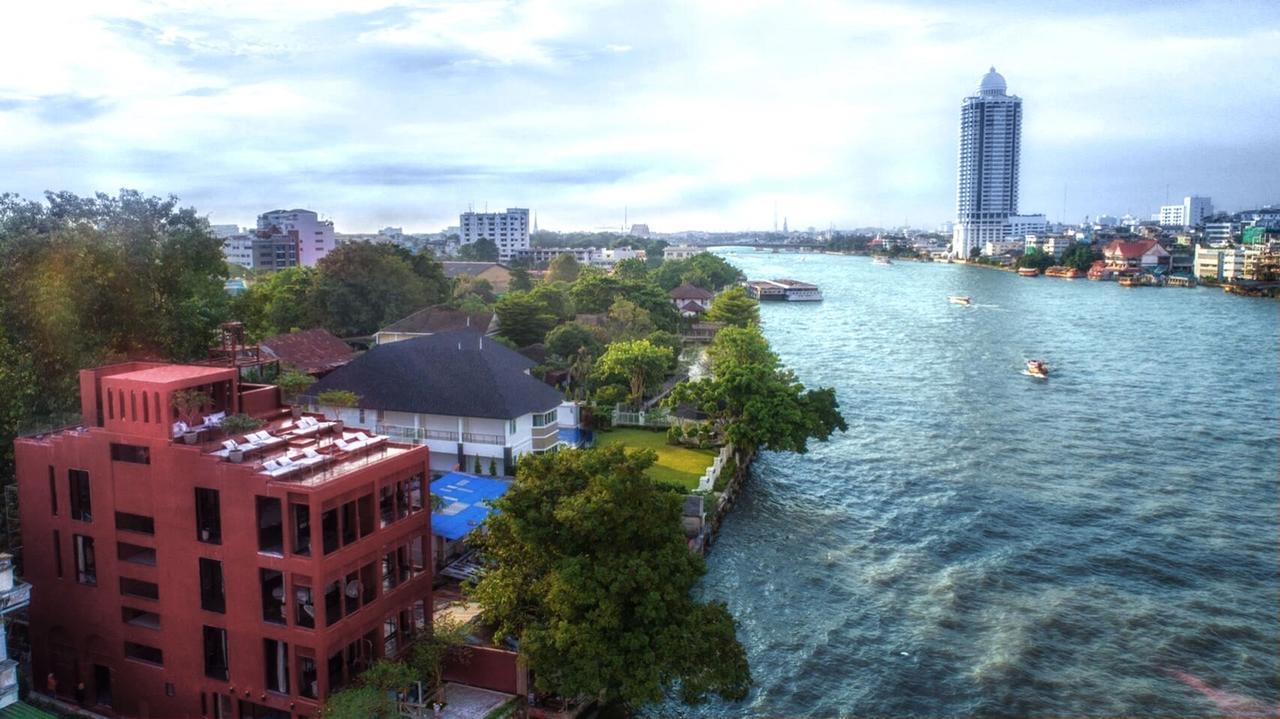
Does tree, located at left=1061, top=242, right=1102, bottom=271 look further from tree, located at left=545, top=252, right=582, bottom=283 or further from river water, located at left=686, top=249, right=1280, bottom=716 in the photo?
river water, located at left=686, top=249, right=1280, bottom=716

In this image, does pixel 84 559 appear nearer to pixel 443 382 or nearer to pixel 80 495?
pixel 80 495

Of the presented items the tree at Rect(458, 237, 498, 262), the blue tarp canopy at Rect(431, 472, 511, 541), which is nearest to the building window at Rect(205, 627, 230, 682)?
the blue tarp canopy at Rect(431, 472, 511, 541)

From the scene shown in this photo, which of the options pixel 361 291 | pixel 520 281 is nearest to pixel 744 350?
pixel 361 291

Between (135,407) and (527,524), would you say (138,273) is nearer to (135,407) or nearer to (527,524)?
(135,407)

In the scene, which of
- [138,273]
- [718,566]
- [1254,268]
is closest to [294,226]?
[138,273]

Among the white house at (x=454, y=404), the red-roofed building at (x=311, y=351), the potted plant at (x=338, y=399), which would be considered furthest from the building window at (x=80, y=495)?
the red-roofed building at (x=311, y=351)

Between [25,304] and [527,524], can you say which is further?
[25,304]
